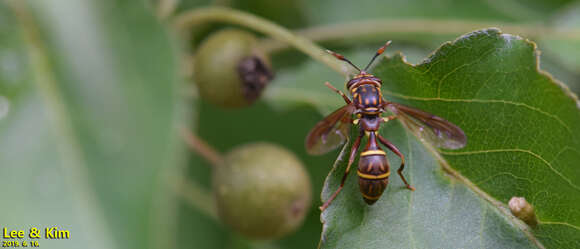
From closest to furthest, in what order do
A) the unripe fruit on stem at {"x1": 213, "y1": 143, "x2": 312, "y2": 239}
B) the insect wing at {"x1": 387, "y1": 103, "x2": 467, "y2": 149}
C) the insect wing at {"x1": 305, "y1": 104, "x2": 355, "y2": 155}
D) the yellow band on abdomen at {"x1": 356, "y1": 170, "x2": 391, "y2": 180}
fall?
the yellow band on abdomen at {"x1": 356, "y1": 170, "x2": 391, "y2": 180} → the insect wing at {"x1": 387, "y1": 103, "x2": 467, "y2": 149} → the insect wing at {"x1": 305, "y1": 104, "x2": 355, "y2": 155} → the unripe fruit on stem at {"x1": 213, "y1": 143, "x2": 312, "y2": 239}

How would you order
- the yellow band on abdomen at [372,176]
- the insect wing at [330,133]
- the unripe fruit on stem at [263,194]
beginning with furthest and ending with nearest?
1. the unripe fruit on stem at [263,194]
2. the insect wing at [330,133]
3. the yellow band on abdomen at [372,176]

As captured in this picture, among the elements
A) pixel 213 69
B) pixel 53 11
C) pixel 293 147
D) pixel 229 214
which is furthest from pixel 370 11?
pixel 53 11

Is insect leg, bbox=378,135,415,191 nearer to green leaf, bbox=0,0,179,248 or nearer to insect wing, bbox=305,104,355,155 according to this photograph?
insect wing, bbox=305,104,355,155

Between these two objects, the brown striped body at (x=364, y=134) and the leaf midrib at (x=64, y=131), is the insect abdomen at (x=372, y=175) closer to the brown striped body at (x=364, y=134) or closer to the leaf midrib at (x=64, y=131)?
the brown striped body at (x=364, y=134)

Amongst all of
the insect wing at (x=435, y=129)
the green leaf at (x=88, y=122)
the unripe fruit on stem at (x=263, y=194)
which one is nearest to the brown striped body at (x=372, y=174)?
the insect wing at (x=435, y=129)

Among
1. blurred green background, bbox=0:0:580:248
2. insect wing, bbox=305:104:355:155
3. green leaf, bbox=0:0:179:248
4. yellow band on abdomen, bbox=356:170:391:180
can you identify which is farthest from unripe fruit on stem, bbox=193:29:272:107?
yellow band on abdomen, bbox=356:170:391:180

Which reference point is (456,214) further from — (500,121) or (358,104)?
(358,104)

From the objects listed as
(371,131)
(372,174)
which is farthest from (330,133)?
(372,174)
